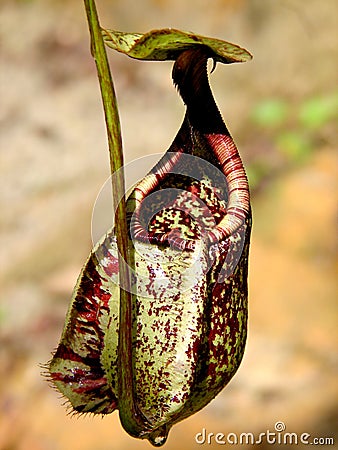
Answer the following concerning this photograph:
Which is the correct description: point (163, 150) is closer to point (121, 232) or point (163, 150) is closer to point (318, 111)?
point (318, 111)

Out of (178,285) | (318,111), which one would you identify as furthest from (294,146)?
(178,285)

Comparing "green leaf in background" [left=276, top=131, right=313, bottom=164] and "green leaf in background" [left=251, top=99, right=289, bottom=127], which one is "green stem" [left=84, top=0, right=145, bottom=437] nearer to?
"green leaf in background" [left=276, top=131, right=313, bottom=164]

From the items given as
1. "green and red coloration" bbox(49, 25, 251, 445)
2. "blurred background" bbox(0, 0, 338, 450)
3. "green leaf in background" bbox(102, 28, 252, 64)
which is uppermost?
"blurred background" bbox(0, 0, 338, 450)

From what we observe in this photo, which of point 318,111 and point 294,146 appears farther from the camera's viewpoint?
point 318,111

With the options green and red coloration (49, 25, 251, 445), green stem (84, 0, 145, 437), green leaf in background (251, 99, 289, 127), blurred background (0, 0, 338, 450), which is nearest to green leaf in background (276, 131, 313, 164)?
blurred background (0, 0, 338, 450)

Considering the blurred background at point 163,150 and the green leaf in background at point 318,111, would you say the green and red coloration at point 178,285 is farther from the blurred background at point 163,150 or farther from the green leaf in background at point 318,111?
the green leaf in background at point 318,111

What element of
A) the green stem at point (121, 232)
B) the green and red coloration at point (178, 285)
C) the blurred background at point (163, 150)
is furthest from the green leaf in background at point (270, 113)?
the green stem at point (121, 232)

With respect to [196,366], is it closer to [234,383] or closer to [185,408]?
[185,408]
